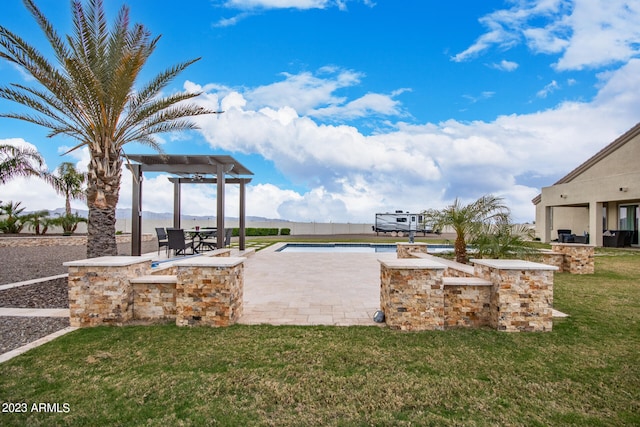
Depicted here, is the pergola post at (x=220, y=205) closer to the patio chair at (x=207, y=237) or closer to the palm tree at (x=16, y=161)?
the patio chair at (x=207, y=237)

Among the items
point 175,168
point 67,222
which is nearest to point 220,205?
point 175,168

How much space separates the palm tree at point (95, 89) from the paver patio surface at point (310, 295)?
3592mm

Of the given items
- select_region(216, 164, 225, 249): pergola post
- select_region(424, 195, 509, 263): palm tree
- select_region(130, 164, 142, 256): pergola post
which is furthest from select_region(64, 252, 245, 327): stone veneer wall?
select_region(130, 164, 142, 256): pergola post

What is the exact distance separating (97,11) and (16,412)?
7490mm

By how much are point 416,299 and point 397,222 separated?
1173 inches

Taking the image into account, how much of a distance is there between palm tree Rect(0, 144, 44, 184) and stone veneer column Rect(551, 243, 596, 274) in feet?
81.8

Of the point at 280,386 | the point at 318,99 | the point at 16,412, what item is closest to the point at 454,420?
the point at 280,386

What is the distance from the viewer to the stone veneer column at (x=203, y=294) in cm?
412

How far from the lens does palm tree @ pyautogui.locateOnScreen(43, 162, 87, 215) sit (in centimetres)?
2128

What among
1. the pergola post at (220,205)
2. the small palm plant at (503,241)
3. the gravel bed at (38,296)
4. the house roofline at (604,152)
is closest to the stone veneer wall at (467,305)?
the small palm plant at (503,241)

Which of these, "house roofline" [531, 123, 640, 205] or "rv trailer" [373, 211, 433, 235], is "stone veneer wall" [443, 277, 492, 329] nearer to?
"house roofline" [531, 123, 640, 205]

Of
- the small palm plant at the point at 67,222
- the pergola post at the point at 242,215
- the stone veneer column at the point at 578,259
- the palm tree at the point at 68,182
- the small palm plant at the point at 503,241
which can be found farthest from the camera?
the palm tree at the point at 68,182

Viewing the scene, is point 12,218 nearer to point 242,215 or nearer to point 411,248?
point 242,215

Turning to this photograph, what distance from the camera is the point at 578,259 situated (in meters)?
8.95
